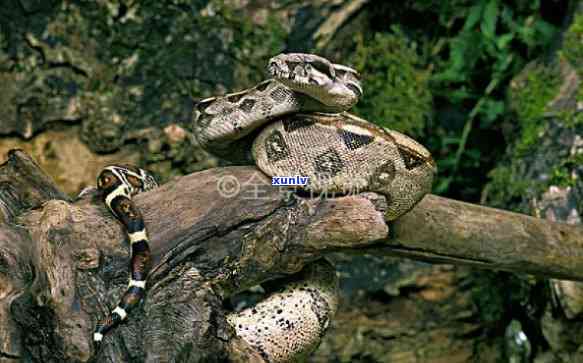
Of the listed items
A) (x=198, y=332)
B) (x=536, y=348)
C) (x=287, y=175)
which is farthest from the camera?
(x=536, y=348)

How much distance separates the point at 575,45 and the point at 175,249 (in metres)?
4.18

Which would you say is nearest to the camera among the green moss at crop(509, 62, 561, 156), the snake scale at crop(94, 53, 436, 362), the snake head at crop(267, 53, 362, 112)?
the snake head at crop(267, 53, 362, 112)

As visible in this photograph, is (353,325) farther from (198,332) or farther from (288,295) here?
(198,332)

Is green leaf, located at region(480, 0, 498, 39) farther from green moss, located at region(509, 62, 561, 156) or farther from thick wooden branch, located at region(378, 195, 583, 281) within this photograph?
thick wooden branch, located at region(378, 195, 583, 281)

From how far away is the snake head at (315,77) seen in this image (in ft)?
10.3

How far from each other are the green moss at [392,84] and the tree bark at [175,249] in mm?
2732

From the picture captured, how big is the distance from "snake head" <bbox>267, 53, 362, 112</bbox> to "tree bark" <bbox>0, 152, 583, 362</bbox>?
0.47 m

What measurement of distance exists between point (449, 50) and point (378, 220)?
158 inches

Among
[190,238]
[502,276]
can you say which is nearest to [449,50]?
[502,276]

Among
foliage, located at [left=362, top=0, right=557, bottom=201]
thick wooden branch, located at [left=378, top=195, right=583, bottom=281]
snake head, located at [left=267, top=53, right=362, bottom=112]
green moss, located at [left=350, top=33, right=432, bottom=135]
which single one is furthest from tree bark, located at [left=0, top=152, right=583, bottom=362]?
Result: foliage, located at [left=362, top=0, right=557, bottom=201]

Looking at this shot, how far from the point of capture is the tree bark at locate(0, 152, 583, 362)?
281 cm

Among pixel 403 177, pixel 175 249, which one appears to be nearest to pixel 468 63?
pixel 403 177

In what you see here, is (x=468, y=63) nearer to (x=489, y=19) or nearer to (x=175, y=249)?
(x=489, y=19)

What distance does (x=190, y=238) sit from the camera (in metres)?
3.14
